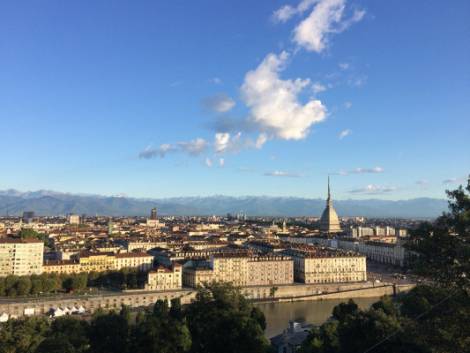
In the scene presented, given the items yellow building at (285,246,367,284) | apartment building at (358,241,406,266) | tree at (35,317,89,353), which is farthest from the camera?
apartment building at (358,241,406,266)

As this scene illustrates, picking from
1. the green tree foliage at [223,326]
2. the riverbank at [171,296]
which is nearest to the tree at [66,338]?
the green tree foliage at [223,326]

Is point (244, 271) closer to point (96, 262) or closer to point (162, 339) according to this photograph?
point (96, 262)

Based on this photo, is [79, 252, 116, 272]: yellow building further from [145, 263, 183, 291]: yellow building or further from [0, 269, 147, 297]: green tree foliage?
[145, 263, 183, 291]: yellow building

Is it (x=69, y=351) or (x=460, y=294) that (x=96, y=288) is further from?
(x=460, y=294)

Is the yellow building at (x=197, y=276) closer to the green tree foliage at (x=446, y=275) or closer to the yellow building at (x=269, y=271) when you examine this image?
the yellow building at (x=269, y=271)

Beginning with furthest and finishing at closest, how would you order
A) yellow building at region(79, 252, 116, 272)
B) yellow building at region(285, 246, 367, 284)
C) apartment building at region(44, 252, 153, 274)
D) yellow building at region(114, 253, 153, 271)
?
yellow building at region(114, 253, 153, 271) < yellow building at region(285, 246, 367, 284) < yellow building at region(79, 252, 116, 272) < apartment building at region(44, 252, 153, 274)

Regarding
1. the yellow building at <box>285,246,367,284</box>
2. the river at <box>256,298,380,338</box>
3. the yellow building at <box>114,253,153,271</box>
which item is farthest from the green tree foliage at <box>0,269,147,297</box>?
the yellow building at <box>285,246,367,284</box>
